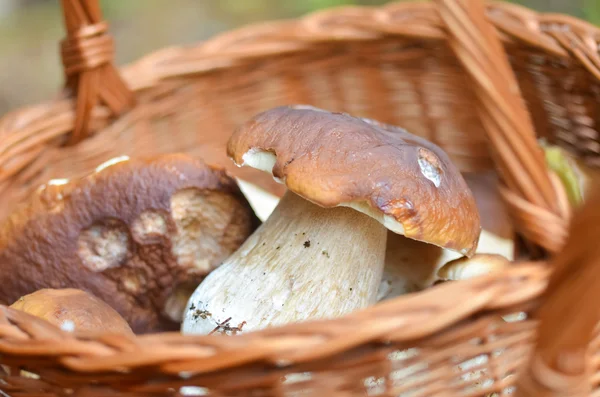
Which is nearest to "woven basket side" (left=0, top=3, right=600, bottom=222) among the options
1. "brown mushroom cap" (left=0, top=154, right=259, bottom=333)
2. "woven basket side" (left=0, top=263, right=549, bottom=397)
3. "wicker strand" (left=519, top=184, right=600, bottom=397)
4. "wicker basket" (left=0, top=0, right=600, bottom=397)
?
"wicker basket" (left=0, top=0, right=600, bottom=397)

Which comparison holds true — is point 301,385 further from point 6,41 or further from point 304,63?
point 6,41

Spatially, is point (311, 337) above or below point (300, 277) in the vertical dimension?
above

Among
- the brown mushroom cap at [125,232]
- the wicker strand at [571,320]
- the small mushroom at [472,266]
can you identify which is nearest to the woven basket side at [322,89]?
the brown mushroom cap at [125,232]

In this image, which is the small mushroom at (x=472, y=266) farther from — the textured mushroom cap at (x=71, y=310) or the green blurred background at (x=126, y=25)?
the green blurred background at (x=126, y=25)

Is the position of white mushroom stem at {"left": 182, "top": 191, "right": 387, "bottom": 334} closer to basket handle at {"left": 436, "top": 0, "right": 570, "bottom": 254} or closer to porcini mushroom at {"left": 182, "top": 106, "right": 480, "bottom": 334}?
A: porcini mushroom at {"left": 182, "top": 106, "right": 480, "bottom": 334}

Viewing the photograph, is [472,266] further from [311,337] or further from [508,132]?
[311,337]

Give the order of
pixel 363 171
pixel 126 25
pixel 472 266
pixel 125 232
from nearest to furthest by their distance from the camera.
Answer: pixel 363 171
pixel 472 266
pixel 125 232
pixel 126 25

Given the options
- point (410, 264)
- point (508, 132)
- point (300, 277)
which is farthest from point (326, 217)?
point (508, 132)

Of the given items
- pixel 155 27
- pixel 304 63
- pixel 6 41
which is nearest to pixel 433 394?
pixel 304 63
